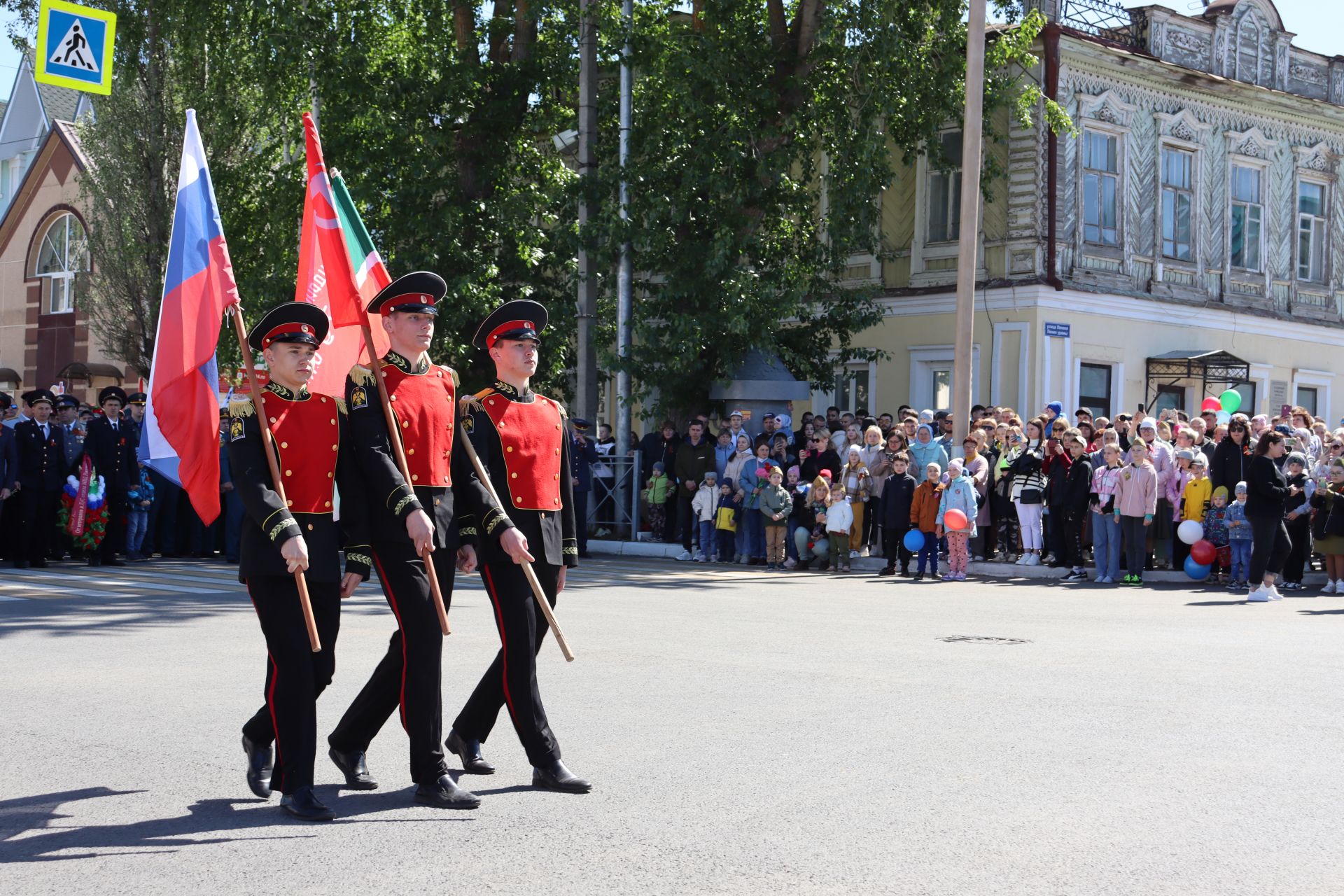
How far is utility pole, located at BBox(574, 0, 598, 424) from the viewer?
25594 millimetres

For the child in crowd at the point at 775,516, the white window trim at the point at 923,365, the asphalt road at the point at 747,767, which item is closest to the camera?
the asphalt road at the point at 747,767

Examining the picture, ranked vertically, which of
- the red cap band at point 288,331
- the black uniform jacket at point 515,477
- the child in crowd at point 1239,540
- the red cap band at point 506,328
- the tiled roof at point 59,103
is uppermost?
the tiled roof at point 59,103

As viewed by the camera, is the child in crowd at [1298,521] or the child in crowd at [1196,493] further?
the child in crowd at [1196,493]

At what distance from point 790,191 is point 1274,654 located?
48.5 feet

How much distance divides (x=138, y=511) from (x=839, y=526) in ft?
28.9

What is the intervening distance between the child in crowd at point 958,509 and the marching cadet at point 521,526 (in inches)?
495

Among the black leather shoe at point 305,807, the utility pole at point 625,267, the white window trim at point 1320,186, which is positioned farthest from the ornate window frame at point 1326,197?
Result: the black leather shoe at point 305,807

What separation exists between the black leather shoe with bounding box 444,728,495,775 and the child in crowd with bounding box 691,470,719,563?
1501cm

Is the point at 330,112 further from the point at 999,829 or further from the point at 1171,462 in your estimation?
the point at 999,829

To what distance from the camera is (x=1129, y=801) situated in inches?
259

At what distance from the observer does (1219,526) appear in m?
18.4

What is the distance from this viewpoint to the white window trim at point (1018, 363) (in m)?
29.0

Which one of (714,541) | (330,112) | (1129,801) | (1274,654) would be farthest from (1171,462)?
(330,112)

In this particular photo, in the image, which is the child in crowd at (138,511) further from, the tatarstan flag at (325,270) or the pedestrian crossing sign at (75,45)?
the tatarstan flag at (325,270)
